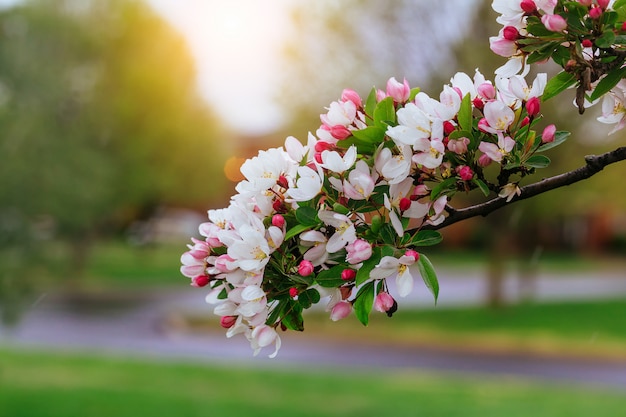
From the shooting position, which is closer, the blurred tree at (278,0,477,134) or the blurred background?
the blurred background

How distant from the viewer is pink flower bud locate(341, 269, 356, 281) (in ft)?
4.54

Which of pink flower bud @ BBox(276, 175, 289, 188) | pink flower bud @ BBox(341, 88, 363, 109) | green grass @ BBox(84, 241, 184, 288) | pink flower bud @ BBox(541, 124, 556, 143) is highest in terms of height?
green grass @ BBox(84, 241, 184, 288)

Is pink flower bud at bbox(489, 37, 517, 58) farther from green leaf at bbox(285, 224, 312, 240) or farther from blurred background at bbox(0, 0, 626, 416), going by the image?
blurred background at bbox(0, 0, 626, 416)

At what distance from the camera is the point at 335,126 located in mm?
1459

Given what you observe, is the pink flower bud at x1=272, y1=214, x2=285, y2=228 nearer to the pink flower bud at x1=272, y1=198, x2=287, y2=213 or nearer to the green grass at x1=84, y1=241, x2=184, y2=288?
the pink flower bud at x1=272, y1=198, x2=287, y2=213

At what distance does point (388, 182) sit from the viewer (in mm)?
1370

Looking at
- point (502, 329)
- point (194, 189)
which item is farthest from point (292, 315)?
point (194, 189)

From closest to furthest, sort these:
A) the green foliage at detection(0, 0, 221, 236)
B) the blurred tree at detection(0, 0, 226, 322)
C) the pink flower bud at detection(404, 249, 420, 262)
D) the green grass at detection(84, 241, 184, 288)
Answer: the pink flower bud at detection(404, 249, 420, 262)
the blurred tree at detection(0, 0, 226, 322)
the green foliage at detection(0, 0, 221, 236)
the green grass at detection(84, 241, 184, 288)

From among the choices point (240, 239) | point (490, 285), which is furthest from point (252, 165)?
point (490, 285)

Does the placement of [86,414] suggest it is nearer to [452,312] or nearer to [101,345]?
[101,345]

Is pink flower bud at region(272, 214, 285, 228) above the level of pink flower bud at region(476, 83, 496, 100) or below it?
below

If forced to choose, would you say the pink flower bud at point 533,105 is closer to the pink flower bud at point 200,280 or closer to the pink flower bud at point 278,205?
the pink flower bud at point 278,205

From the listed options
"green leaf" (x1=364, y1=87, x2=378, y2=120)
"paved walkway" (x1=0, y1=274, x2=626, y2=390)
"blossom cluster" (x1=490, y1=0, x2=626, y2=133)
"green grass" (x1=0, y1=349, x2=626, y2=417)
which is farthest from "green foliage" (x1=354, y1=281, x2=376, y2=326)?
"paved walkway" (x1=0, y1=274, x2=626, y2=390)

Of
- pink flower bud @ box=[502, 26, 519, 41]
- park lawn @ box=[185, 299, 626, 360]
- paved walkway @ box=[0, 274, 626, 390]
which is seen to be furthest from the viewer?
park lawn @ box=[185, 299, 626, 360]
